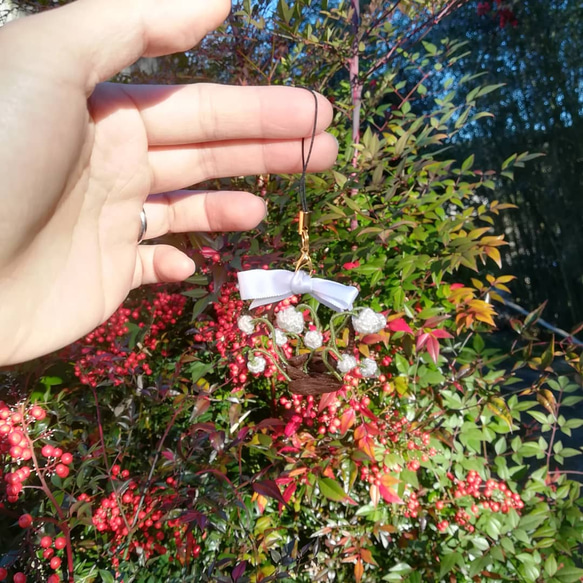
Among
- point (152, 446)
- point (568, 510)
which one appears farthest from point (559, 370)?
point (152, 446)

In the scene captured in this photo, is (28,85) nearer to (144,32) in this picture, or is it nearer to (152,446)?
(144,32)

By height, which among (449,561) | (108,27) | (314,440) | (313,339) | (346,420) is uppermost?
(108,27)

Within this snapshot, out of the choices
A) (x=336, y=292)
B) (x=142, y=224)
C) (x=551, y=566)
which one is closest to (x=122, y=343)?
(x=142, y=224)

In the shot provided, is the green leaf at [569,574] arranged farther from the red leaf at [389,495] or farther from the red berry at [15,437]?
the red berry at [15,437]

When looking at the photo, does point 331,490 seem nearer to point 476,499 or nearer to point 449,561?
point 449,561

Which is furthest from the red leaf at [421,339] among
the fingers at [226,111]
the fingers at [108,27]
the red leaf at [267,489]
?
the fingers at [108,27]

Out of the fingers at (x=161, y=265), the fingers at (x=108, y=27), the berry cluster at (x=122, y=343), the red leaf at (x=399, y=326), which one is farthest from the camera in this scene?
the berry cluster at (x=122, y=343)
